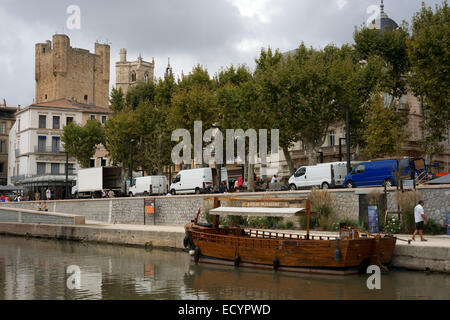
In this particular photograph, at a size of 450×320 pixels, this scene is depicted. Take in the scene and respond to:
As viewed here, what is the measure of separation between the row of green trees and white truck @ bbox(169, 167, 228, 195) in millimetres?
3601

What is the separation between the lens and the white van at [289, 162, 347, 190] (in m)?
30.7

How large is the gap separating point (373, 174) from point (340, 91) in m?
9.45

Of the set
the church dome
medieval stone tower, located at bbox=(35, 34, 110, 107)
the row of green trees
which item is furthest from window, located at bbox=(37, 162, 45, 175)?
the church dome

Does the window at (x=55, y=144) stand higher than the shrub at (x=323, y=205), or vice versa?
the window at (x=55, y=144)

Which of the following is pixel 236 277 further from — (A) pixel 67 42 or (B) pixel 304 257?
(A) pixel 67 42

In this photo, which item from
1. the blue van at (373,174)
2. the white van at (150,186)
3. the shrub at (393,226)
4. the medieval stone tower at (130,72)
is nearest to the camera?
the shrub at (393,226)

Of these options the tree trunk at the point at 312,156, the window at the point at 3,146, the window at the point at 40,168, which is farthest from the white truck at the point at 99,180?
the window at the point at 3,146

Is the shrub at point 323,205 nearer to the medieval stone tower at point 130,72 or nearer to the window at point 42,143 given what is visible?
the window at point 42,143

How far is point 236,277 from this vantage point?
16.8 metres

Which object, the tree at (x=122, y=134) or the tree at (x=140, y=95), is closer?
the tree at (x=122, y=134)

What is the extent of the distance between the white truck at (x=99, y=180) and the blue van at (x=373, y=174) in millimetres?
22460

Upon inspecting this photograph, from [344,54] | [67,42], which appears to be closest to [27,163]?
[67,42]

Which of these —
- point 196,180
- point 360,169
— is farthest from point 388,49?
point 196,180

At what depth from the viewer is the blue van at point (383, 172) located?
83.8ft
